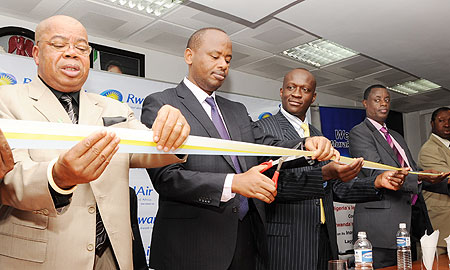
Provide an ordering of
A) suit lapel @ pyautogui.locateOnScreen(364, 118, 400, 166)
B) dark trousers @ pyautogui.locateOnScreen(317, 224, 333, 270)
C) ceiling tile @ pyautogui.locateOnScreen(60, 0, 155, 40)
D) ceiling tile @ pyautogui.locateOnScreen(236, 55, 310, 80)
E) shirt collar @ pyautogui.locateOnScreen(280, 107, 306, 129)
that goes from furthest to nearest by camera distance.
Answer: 1. ceiling tile @ pyautogui.locateOnScreen(236, 55, 310, 80)
2. ceiling tile @ pyautogui.locateOnScreen(60, 0, 155, 40)
3. suit lapel @ pyautogui.locateOnScreen(364, 118, 400, 166)
4. shirt collar @ pyautogui.locateOnScreen(280, 107, 306, 129)
5. dark trousers @ pyautogui.locateOnScreen(317, 224, 333, 270)

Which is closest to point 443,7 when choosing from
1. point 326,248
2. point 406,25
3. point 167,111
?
point 406,25

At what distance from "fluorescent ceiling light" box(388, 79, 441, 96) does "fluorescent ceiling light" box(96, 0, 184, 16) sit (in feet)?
16.7

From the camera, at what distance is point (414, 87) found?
26.2 feet

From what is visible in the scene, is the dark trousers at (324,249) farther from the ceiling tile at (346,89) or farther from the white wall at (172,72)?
the ceiling tile at (346,89)

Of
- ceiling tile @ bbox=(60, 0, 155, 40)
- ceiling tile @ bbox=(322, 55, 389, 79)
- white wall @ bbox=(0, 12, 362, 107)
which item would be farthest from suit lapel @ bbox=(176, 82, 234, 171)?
ceiling tile @ bbox=(322, 55, 389, 79)

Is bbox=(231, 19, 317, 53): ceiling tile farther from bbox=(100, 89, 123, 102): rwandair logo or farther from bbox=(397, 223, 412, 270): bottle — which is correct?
bbox=(397, 223, 412, 270): bottle

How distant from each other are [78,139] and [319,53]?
17.8 ft

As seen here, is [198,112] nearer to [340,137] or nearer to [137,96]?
[137,96]

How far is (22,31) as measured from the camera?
434 centimetres

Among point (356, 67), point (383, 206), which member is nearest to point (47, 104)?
point (383, 206)

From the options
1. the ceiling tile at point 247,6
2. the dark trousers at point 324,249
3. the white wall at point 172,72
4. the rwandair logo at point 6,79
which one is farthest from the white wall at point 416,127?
the rwandair logo at point 6,79

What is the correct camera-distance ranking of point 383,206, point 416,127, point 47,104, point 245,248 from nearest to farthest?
point 47,104 → point 245,248 → point 383,206 → point 416,127

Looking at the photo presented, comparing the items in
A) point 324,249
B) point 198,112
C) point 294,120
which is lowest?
point 324,249

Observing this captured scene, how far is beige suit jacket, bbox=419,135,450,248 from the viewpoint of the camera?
13.8 feet
